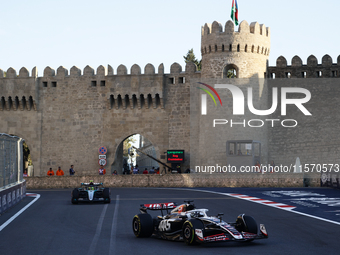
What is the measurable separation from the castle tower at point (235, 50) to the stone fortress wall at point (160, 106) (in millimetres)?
71

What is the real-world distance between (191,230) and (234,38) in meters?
30.1

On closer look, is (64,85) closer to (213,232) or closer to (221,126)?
(221,126)

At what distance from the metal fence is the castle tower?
19299 millimetres

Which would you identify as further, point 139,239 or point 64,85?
point 64,85

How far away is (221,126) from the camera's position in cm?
3791

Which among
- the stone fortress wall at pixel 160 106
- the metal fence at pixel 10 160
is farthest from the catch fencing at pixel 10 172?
the stone fortress wall at pixel 160 106

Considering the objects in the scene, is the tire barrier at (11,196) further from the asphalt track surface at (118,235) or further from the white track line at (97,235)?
the white track line at (97,235)

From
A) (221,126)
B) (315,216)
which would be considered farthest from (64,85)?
(315,216)

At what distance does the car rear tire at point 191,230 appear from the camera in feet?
31.7

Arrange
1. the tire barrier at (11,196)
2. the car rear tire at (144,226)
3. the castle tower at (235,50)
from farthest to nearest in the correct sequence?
the castle tower at (235,50) < the tire barrier at (11,196) < the car rear tire at (144,226)

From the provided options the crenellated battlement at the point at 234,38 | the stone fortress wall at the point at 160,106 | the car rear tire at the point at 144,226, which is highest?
the crenellated battlement at the point at 234,38

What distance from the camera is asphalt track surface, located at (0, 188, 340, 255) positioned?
954 centimetres

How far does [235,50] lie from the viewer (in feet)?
126

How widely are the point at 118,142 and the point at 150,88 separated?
482 centimetres
